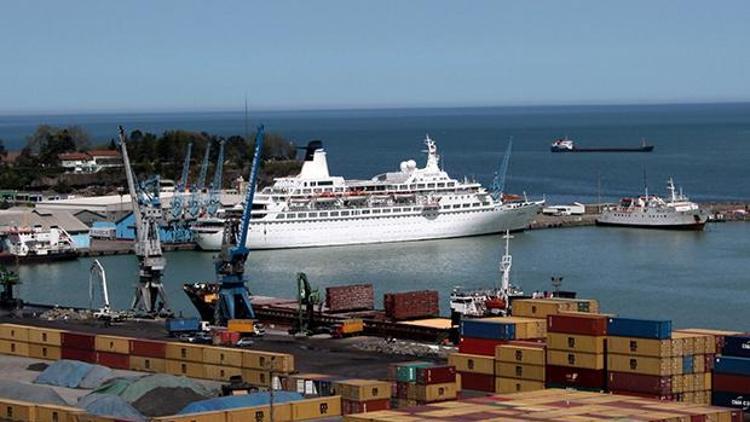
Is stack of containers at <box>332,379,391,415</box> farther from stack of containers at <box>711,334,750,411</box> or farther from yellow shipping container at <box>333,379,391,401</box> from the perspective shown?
stack of containers at <box>711,334,750,411</box>

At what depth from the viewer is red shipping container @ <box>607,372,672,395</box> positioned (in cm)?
2412

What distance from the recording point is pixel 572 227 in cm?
6581

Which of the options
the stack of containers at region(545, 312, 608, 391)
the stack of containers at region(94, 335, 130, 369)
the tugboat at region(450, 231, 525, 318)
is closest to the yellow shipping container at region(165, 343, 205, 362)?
the stack of containers at region(94, 335, 130, 369)

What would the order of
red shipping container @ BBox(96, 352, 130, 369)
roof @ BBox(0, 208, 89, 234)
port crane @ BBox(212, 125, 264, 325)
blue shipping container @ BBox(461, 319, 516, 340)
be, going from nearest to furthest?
blue shipping container @ BBox(461, 319, 516, 340)
red shipping container @ BBox(96, 352, 130, 369)
port crane @ BBox(212, 125, 264, 325)
roof @ BBox(0, 208, 89, 234)

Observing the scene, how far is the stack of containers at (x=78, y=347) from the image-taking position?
101 feet

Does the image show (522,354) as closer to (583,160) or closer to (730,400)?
(730,400)

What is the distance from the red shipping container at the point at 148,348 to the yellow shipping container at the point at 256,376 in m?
2.13

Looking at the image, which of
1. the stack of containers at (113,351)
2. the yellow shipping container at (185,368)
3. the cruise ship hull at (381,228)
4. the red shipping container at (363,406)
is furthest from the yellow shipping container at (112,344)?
the cruise ship hull at (381,228)

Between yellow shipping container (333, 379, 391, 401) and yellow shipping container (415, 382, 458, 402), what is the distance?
460 millimetres

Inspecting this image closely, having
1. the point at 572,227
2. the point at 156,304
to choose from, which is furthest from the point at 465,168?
the point at 156,304

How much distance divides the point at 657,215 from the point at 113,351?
3807cm

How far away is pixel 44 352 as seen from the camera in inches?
1260

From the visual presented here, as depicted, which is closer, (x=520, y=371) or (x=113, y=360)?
(x=520, y=371)

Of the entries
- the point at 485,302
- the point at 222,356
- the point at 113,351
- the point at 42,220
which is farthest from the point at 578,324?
the point at 42,220
